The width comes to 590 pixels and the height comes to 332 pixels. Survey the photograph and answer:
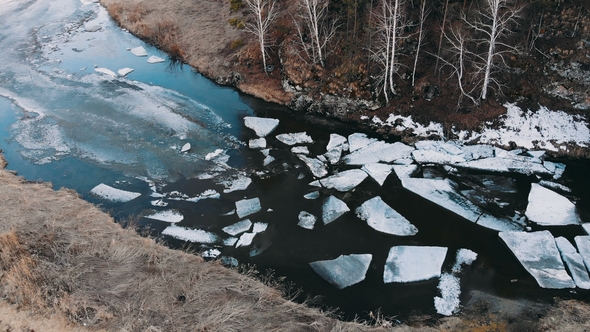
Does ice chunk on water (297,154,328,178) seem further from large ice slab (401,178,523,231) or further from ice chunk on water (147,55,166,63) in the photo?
ice chunk on water (147,55,166,63)

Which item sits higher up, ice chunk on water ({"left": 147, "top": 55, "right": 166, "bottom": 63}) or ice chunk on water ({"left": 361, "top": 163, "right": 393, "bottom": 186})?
ice chunk on water ({"left": 147, "top": 55, "right": 166, "bottom": 63})

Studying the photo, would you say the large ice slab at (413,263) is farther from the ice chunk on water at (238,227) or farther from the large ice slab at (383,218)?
the ice chunk on water at (238,227)

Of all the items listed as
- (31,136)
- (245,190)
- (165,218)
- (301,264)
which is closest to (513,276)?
(301,264)

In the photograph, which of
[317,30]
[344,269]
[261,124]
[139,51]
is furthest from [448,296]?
[139,51]

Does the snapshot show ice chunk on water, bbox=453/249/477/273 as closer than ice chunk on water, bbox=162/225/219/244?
Yes

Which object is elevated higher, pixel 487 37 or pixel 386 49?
pixel 487 37

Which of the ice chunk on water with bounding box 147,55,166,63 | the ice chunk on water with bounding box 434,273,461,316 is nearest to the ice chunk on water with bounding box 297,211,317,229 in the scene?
the ice chunk on water with bounding box 434,273,461,316

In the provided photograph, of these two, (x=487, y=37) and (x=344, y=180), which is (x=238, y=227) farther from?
(x=487, y=37)
